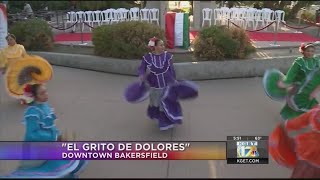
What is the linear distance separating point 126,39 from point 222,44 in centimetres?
233

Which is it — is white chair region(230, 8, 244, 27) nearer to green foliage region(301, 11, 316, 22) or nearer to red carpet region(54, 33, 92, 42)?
green foliage region(301, 11, 316, 22)

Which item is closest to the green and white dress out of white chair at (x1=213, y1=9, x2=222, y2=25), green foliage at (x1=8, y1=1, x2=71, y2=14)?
white chair at (x1=213, y1=9, x2=222, y2=25)

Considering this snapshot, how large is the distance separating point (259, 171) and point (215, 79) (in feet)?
16.6

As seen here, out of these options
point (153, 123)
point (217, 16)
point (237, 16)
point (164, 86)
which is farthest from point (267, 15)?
point (164, 86)

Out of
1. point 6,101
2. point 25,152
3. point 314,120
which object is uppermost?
point 314,120

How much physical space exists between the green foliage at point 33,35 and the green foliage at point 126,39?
232 centimetres

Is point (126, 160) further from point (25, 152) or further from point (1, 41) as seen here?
point (1, 41)

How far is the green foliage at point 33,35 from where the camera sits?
12539mm

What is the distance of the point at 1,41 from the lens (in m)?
10.1

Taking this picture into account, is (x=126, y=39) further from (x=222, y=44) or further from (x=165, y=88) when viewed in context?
(x=165, y=88)

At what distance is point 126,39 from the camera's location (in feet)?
34.7

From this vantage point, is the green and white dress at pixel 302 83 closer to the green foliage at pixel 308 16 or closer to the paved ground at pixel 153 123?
the paved ground at pixel 153 123

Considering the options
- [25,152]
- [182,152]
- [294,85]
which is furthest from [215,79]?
[25,152]

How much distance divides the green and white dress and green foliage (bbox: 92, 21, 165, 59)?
177 inches
